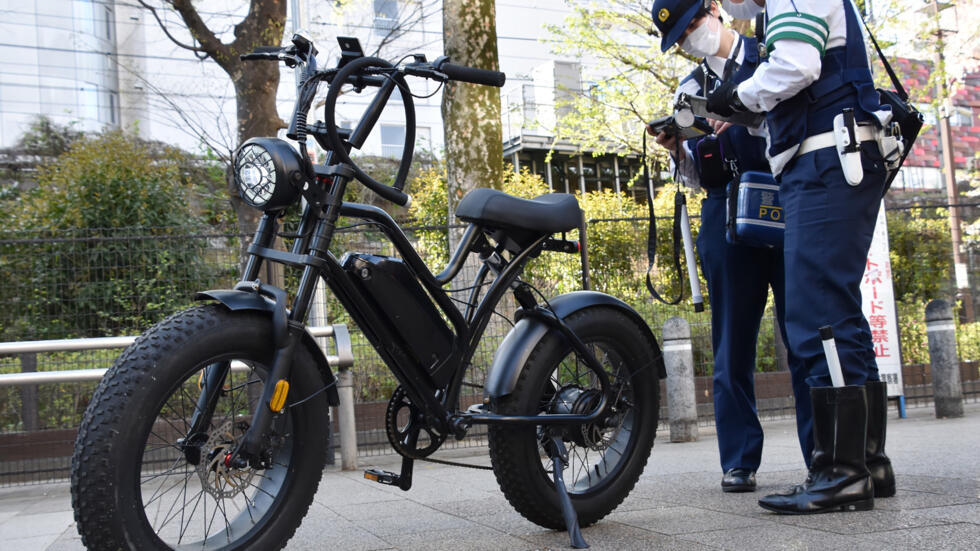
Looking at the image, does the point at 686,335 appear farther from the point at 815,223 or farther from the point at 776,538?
the point at 776,538

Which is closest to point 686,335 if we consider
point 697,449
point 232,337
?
point 697,449

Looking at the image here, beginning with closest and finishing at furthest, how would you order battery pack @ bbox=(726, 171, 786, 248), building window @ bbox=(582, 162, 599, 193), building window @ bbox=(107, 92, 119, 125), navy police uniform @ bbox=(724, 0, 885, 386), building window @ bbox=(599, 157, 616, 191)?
1. navy police uniform @ bbox=(724, 0, 885, 386)
2. battery pack @ bbox=(726, 171, 786, 248)
3. building window @ bbox=(107, 92, 119, 125)
4. building window @ bbox=(582, 162, 599, 193)
5. building window @ bbox=(599, 157, 616, 191)

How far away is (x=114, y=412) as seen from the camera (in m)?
2.13

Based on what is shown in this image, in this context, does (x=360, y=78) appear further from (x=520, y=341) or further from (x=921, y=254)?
(x=921, y=254)

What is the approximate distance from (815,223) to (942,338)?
17.3 ft

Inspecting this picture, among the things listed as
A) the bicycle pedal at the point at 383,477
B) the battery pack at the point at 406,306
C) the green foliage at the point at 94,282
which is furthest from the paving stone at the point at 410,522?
the green foliage at the point at 94,282

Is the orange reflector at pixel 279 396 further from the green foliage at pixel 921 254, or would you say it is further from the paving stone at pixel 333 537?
the green foliage at pixel 921 254

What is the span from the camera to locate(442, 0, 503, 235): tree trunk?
758cm

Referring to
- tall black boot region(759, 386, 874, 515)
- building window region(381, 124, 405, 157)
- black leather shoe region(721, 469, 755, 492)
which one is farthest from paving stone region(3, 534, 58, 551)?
building window region(381, 124, 405, 157)

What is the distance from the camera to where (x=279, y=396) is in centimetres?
242

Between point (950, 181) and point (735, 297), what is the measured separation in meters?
18.6

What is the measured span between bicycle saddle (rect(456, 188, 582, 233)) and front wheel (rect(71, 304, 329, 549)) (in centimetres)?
83

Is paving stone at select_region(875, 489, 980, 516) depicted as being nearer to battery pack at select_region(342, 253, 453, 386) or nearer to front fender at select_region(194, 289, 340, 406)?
battery pack at select_region(342, 253, 453, 386)

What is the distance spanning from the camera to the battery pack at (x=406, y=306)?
272 centimetres
